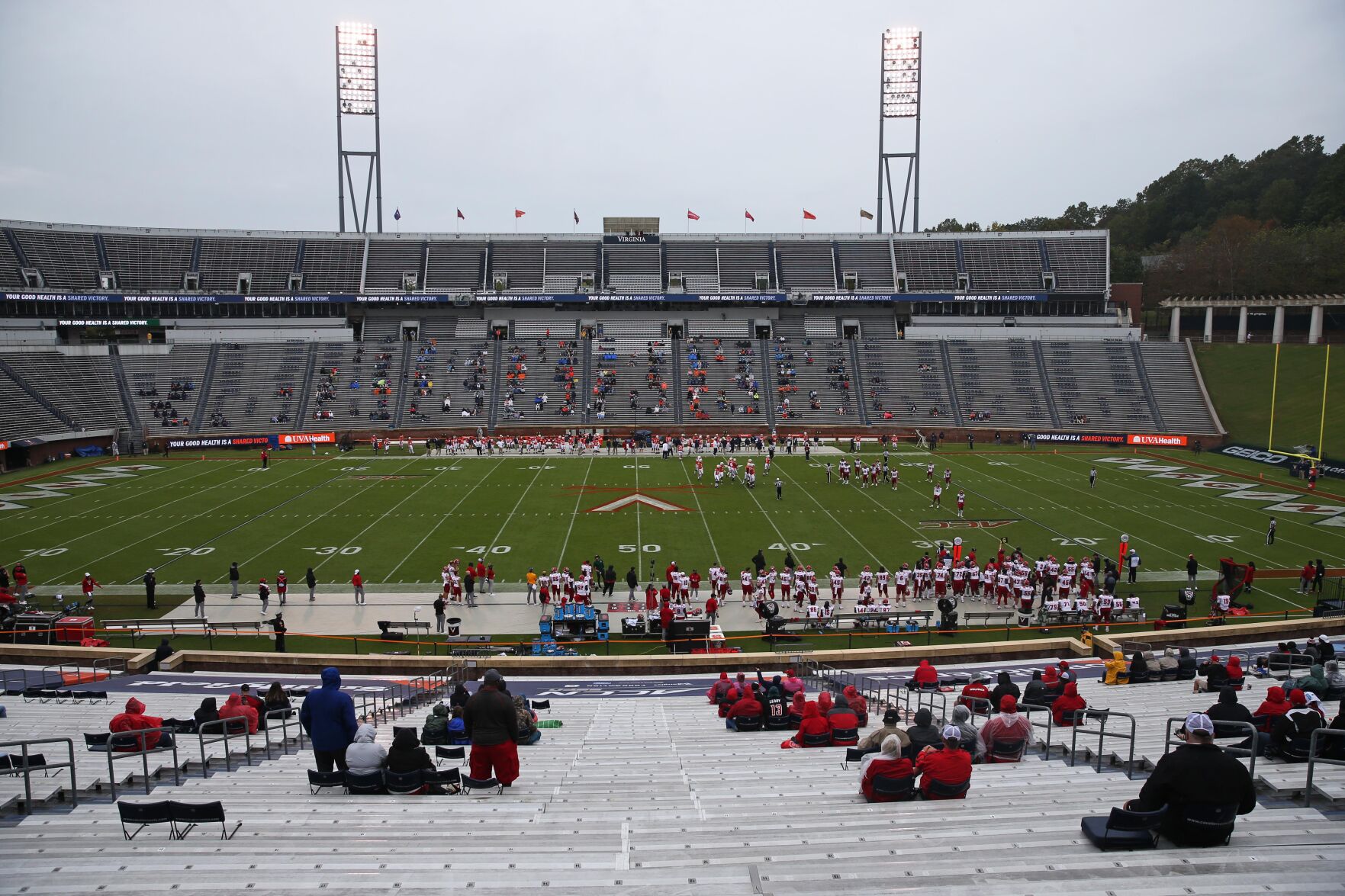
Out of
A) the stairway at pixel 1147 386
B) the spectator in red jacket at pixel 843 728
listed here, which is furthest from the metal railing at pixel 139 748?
the stairway at pixel 1147 386

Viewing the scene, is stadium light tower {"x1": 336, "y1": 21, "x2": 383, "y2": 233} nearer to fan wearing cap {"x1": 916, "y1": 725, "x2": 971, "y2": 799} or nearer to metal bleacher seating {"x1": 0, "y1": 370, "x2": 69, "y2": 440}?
metal bleacher seating {"x1": 0, "y1": 370, "x2": 69, "y2": 440}

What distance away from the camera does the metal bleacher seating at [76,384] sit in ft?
156

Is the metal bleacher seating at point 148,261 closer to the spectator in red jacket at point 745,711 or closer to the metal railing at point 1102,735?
the spectator in red jacket at point 745,711

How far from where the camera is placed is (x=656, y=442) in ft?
162

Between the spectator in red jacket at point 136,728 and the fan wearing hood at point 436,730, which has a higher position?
the spectator in red jacket at point 136,728

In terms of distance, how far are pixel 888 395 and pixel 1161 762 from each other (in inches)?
2025

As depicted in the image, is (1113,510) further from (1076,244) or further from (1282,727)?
(1076,244)

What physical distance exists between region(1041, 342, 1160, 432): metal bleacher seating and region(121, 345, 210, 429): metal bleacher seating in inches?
2025

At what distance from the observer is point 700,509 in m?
31.8

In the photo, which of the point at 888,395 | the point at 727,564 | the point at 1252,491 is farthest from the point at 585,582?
the point at 888,395

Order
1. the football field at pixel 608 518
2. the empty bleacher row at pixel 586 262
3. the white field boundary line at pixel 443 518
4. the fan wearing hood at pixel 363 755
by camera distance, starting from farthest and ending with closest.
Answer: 1. the empty bleacher row at pixel 586 262
2. the white field boundary line at pixel 443 518
3. the football field at pixel 608 518
4. the fan wearing hood at pixel 363 755

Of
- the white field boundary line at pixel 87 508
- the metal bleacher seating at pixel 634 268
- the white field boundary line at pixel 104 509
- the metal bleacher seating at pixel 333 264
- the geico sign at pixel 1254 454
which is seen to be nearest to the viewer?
the white field boundary line at pixel 104 509

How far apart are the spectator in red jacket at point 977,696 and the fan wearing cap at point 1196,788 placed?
5307 millimetres

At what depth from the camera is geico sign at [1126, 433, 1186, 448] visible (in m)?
48.1
